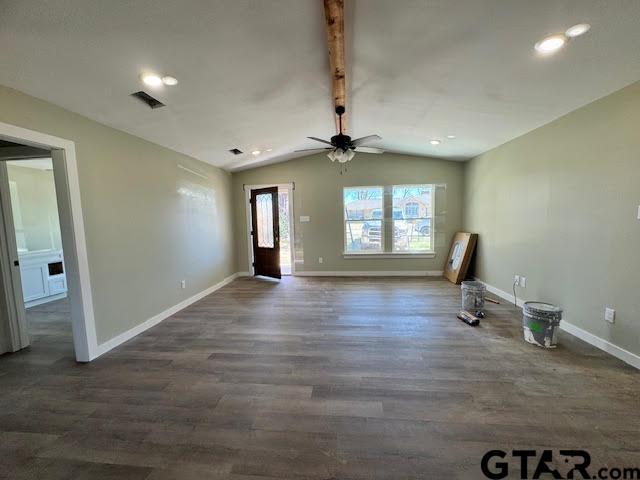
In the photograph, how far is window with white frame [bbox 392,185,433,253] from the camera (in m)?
5.80

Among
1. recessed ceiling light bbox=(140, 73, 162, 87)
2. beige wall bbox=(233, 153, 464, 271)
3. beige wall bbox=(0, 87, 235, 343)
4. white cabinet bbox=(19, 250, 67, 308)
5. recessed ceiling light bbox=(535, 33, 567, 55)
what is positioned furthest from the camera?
beige wall bbox=(233, 153, 464, 271)

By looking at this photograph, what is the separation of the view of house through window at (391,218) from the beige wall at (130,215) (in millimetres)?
3134

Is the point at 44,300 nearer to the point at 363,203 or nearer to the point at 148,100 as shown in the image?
the point at 148,100

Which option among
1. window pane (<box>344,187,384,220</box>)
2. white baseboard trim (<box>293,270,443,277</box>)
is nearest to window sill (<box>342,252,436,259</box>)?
white baseboard trim (<box>293,270,443,277</box>)

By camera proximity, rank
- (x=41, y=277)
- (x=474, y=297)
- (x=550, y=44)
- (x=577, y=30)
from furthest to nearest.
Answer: (x=41, y=277) < (x=474, y=297) < (x=550, y=44) < (x=577, y=30)

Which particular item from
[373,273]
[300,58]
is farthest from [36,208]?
[373,273]

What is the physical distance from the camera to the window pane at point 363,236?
19.6 ft

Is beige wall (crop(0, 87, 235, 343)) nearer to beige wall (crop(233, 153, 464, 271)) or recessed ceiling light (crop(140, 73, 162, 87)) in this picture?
recessed ceiling light (crop(140, 73, 162, 87))

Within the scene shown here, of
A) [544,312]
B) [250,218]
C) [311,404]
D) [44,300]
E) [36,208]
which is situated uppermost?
[36,208]

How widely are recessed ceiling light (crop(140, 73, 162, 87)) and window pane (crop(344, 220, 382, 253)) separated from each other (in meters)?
4.37

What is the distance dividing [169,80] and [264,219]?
388 centimetres

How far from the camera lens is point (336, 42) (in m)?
1.92

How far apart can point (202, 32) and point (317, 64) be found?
0.97m

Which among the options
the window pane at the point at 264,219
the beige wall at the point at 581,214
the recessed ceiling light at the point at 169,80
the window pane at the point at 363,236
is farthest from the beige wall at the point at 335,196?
the recessed ceiling light at the point at 169,80
